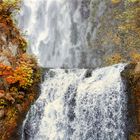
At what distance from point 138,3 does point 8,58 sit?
1043 cm

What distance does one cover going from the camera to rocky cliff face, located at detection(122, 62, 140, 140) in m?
18.9

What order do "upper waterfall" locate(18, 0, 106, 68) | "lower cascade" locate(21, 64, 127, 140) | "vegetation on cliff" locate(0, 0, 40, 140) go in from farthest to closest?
"upper waterfall" locate(18, 0, 106, 68) < "vegetation on cliff" locate(0, 0, 40, 140) < "lower cascade" locate(21, 64, 127, 140)

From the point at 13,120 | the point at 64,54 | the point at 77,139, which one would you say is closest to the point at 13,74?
the point at 13,120

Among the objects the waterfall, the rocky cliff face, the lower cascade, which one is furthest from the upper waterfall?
the rocky cliff face

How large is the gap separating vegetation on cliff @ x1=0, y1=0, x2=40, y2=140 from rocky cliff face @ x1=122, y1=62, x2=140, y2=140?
5.42 metres

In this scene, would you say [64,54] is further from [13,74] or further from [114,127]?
[114,127]

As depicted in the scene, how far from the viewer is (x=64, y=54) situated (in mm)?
33969

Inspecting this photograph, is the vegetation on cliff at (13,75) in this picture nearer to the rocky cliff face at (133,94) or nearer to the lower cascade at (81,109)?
the lower cascade at (81,109)

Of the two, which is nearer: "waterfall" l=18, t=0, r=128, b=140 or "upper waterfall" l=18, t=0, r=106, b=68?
"waterfall" l=18, t=0, r=128, b=140

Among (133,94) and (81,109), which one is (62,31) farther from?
(133,94)

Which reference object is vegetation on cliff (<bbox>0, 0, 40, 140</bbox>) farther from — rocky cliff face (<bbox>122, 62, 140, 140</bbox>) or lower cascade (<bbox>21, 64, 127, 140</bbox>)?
rocky cliff face (<bbox>122, 62, 140, 140</bbox>)

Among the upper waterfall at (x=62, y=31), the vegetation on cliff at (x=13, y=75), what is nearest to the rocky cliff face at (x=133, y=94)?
the vegetation on cliff at (x=13, y=75)

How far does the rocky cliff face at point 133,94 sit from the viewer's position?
18.9 meters

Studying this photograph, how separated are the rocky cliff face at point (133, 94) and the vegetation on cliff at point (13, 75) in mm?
5418
